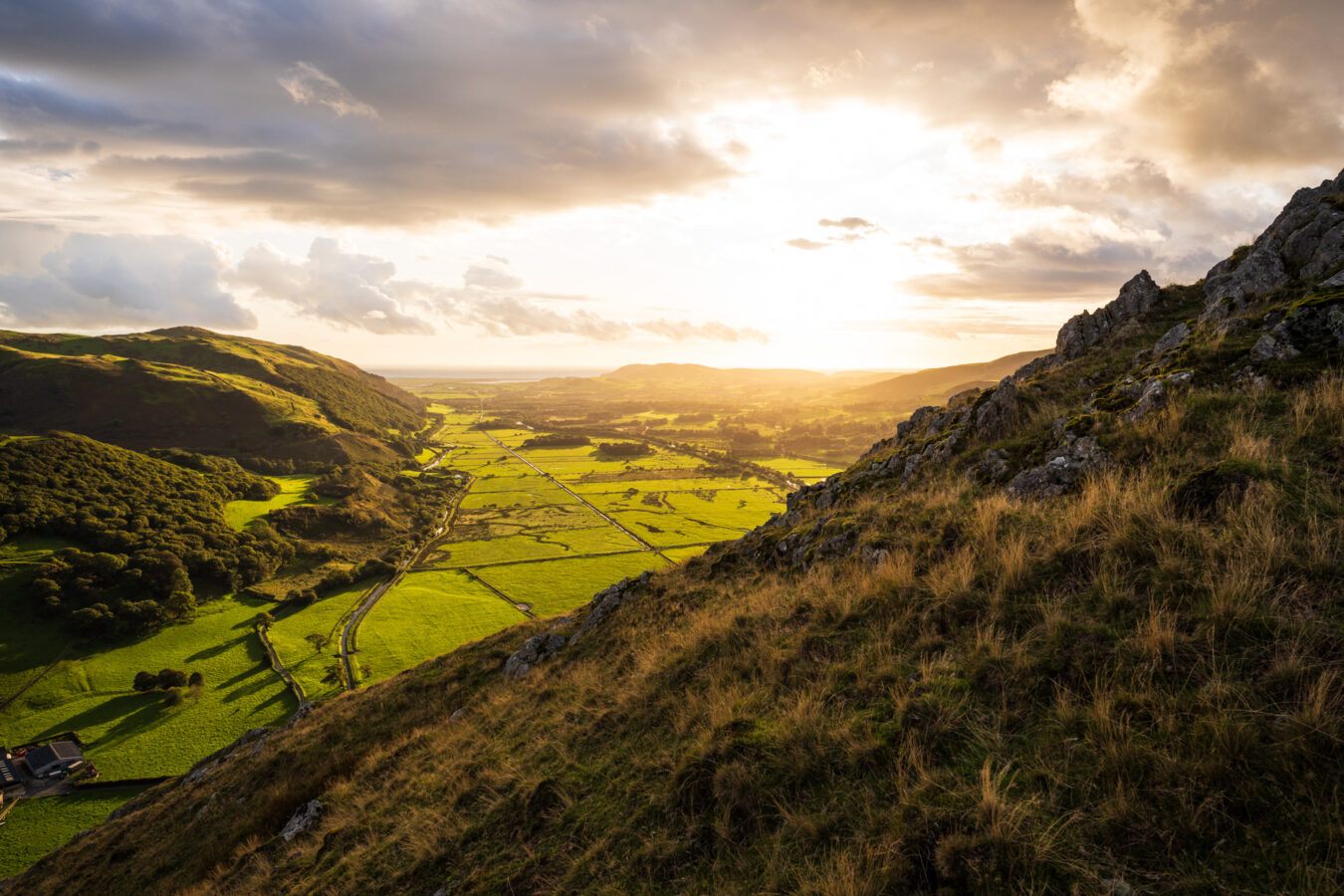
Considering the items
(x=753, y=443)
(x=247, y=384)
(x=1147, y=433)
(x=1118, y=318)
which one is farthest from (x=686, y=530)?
(x=247, y=384)

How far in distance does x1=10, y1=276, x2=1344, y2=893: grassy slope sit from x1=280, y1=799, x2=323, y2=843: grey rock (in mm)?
462

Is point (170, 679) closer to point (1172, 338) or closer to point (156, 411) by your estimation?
point (1172, 338)

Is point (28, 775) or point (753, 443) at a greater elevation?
point (753, 443)

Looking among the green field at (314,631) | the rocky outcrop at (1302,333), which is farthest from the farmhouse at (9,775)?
the rocky outcrop at (1302,333)

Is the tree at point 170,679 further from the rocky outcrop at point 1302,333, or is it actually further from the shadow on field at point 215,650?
the rocky outcrop at point 1302,333

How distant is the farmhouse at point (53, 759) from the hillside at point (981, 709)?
4813 cm

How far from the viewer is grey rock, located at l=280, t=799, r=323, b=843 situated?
1260 centimetres

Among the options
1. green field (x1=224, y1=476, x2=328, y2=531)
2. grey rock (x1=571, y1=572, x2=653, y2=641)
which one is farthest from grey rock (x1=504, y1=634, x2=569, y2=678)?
green field (x1=224, y1=476, x2=328, y2=531)

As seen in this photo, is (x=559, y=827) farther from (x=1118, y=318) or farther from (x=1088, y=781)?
(x=1118, y=318)

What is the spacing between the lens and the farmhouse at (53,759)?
43188 millimetres

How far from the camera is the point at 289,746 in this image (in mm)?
19609

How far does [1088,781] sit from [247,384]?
→ 253638mm

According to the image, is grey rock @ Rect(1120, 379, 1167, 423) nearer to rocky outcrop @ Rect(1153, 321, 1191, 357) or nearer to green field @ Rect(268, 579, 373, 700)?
rocky outcrop @ Rect(1153, 321, 1191, 357)

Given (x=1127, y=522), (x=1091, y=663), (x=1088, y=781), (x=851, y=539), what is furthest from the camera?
(x=851, y=539)
